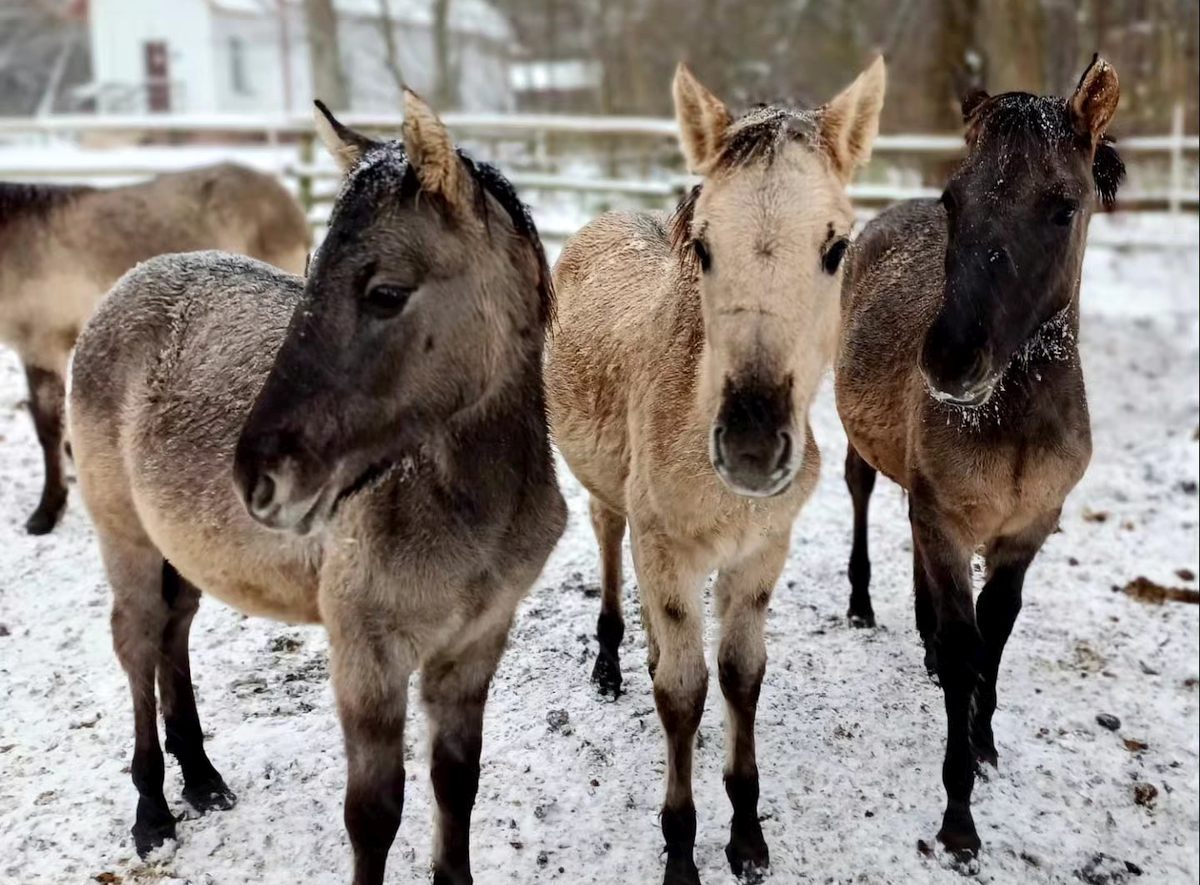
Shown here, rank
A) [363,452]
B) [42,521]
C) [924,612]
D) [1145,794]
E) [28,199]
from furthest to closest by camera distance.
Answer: [28,199], [42,521], [924,612], [1145,794], [363,452]

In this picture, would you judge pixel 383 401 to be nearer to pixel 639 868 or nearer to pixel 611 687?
pixel 639 868

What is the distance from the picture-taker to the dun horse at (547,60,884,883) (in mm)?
2266

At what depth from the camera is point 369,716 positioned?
2.42 meters

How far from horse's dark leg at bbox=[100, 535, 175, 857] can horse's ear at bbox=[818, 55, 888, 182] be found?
7.83 feet

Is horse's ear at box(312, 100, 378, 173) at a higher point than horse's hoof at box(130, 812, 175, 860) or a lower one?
higher

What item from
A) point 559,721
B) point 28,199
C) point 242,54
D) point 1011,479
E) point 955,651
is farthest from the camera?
point 242,54

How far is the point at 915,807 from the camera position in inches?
139

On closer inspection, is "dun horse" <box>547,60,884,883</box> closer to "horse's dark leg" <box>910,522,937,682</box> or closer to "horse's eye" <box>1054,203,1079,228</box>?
"horse's eye" <box>1054,203,1079,228</box>

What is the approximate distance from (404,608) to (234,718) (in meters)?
1.90

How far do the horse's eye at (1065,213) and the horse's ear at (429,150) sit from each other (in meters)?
1.96

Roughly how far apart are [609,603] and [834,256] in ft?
7.64

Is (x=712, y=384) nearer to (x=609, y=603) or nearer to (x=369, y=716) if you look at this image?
(x=369, y=716)

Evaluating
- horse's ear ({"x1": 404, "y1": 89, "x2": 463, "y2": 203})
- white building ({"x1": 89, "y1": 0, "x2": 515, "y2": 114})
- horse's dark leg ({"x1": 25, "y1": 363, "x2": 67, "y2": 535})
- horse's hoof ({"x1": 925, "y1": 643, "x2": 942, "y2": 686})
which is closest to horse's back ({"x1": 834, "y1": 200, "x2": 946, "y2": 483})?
horse's hoof ({"x1": 925, "y1": 643, "x2": 942, "y2": 686})

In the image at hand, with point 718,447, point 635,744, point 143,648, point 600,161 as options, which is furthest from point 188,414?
point 600,161
